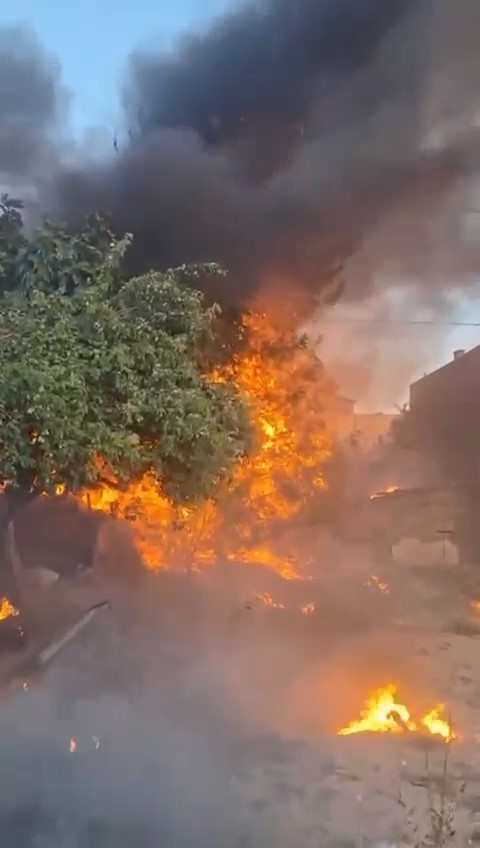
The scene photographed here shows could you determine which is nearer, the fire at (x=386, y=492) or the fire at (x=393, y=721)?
the fire at (x=393, y=721)

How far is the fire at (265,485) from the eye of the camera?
17281 mm

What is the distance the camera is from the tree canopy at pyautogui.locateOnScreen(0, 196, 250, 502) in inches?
380

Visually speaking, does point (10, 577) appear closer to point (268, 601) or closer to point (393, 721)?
point (268, 601)

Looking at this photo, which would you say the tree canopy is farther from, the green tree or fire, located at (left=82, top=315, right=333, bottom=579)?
fire, located at (left=82, top=315, right=333, bottom=579)

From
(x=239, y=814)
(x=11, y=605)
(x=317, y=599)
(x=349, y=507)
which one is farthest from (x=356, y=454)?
(x=239, y=814)

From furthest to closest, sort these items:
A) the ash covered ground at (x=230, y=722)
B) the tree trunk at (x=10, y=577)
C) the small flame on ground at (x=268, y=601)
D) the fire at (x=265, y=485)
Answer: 1. the fire at (x=265, y=485)
2. the small flame on ground at (x=268, y=601)
3. the tree trunk at (x=10, y=577)
4. the ash covered ground at (x=230, y=722)

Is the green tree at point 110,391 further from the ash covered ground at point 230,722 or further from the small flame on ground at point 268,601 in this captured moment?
the small flame on ground at point 268,601

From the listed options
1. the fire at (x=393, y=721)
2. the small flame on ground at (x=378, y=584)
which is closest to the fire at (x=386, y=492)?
the small flame on ground at (x=378, y=584)

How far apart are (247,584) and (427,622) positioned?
11.8 ft

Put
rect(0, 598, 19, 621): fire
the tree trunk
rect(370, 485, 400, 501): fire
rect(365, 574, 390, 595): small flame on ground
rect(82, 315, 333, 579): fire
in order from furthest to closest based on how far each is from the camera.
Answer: rect(370, 485, 400, 501): fire, rect(365, 574, 390, 595): small flame on ground, rect(82, 315, 333, 579): fire, rect(0, 598, 19, 621): fire, the tree trunk

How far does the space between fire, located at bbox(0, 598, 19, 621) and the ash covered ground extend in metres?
0.61

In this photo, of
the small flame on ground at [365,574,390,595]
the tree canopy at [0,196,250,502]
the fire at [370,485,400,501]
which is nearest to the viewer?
the tree canopy at [0,196,250,502]

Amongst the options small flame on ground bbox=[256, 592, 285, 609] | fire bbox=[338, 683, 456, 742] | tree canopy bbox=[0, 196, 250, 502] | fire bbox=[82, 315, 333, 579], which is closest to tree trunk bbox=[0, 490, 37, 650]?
tree canopy bbox=[0, 196, 250, 502]

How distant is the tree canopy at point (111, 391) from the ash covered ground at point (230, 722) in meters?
2.60
